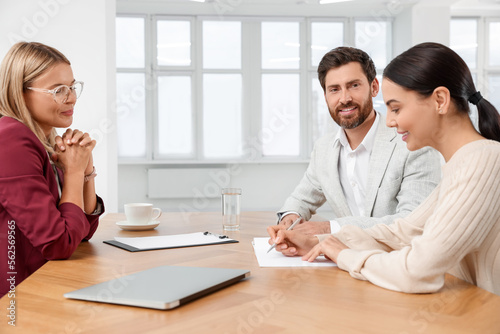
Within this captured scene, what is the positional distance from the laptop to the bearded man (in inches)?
39.2

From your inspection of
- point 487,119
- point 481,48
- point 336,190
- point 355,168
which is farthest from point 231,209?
point 481,48

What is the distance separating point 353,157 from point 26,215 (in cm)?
152

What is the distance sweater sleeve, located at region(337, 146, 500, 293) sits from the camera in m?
1.00

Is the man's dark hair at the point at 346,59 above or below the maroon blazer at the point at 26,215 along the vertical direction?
above

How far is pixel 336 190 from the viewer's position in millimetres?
2248

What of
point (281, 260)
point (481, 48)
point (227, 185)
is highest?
point (481, 48)

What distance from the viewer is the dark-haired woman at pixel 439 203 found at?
1020mm

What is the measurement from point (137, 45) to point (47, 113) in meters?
6.38

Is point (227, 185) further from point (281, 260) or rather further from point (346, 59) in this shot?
point (281, 260)

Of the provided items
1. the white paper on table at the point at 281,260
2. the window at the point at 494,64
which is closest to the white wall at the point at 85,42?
the white paper on table at the point at 281,260

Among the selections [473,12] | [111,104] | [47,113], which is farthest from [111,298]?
[473,12]

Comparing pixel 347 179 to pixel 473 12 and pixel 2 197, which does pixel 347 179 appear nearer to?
pixel 2 197

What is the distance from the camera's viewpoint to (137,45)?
7.56 m

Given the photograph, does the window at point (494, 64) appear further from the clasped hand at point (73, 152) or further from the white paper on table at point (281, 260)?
the clasped hand at point (73, 152)
